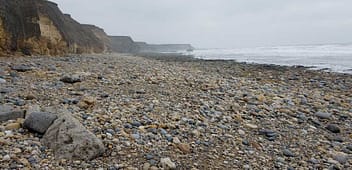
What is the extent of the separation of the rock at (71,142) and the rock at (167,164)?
0.76 m

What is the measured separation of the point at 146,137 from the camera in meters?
3.91

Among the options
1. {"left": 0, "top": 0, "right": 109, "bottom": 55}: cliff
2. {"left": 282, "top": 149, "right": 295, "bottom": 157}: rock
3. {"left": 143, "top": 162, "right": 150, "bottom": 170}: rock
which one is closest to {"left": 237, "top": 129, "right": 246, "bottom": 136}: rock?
{"left": 282, "top": 149, "right": 295, "bottom": 157}: rock

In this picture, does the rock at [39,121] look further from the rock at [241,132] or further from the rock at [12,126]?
the rock at [241,132]

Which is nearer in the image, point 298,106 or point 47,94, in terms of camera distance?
point 47,94

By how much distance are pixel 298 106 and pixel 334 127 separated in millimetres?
1348

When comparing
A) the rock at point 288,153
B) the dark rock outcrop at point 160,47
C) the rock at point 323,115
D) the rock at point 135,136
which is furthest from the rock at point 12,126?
the dark rock outcrop at point 160,47

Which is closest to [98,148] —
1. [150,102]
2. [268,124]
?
[150,102]

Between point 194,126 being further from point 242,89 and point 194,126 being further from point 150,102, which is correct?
point 242,89

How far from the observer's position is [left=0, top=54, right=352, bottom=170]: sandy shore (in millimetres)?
3416

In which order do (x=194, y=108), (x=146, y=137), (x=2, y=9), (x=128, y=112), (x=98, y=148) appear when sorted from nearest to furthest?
(x=98, y=148) < (x=146, y=137) < (x=128, y=112) < (x=194, y=108) < (x=2, y=9)

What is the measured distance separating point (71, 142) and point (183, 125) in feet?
6.18

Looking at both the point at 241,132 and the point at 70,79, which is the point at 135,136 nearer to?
the point at 241,132

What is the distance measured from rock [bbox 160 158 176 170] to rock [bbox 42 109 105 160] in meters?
0.76

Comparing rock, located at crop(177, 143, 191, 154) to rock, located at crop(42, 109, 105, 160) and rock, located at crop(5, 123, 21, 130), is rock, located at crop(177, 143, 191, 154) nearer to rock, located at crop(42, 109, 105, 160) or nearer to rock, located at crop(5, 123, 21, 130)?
rock, located at crop(42, 109, 105, 160)
